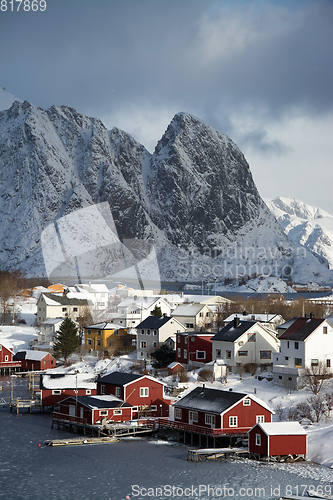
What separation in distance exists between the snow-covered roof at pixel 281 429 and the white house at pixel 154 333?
94.4ft

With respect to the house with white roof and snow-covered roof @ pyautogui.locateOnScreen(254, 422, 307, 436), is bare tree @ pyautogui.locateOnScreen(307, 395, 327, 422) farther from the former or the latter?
the house with white roof

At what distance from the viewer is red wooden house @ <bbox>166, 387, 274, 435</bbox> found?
3450 cm

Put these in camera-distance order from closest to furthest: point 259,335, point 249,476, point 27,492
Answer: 1. point 27,492
2. point 249,476
3. point 259,335

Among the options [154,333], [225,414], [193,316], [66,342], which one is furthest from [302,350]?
[66,342]

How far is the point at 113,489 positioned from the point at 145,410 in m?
12.7

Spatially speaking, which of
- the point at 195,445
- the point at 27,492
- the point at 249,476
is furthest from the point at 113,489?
the point at 195,445

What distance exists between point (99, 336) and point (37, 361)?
25.9ft

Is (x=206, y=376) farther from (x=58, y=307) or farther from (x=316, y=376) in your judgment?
(x=58, y=307)

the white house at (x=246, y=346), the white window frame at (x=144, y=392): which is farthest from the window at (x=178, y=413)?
the white house at (x=246, y=346)

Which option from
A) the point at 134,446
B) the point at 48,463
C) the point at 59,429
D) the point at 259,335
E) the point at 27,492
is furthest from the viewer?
the point at 259,335

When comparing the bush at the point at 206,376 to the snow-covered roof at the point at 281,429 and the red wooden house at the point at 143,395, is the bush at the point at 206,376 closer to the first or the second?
the red wooden house at the point at 143,395

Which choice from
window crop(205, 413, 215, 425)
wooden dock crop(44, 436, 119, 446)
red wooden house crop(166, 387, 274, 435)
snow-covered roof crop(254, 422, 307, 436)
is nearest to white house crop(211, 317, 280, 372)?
red wooden house crop(166, 387, 274, 435)

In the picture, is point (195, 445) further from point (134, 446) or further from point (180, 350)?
point (180, 350)

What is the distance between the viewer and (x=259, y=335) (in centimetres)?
5119
